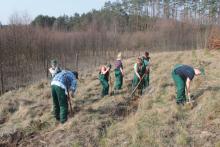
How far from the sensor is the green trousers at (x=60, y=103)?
31.8 feet

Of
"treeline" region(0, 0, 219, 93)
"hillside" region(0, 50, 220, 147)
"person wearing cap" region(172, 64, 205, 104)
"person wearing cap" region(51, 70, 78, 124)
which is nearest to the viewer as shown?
"hillside" region(0, 50, 220, 147)

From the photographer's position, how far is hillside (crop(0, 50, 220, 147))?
27.0ft

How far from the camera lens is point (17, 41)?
25406mm

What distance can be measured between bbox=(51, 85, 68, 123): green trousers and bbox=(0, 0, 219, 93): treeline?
10.6m

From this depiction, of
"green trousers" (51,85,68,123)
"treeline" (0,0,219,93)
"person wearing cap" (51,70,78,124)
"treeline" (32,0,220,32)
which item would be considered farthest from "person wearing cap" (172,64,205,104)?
"treeline" (32,0,220,32)

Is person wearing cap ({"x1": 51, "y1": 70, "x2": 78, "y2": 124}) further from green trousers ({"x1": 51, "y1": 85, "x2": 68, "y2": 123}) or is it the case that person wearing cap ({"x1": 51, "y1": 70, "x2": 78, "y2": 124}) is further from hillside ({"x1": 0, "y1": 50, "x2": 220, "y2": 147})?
hillside ({"x1": 0, "y1": 50, "x2": 220, "y2": 147})

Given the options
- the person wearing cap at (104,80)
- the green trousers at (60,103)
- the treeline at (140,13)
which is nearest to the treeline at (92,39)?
the treeline at (140,13)

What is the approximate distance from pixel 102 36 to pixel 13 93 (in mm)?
22943

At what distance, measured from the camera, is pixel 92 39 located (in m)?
37.9

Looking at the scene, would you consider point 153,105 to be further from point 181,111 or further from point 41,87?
point 41,87

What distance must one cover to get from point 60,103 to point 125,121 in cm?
172

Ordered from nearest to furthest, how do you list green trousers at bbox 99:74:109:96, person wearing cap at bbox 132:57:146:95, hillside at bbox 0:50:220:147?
hillside at bbox 0:50:220:147
person wearing cap at bbox 132:57:146:95
green trousers at bbox 99:74:109:96

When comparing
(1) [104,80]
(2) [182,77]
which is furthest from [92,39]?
(2) [182,77]

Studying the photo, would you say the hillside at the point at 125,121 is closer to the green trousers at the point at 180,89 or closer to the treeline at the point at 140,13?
the green trousers at the point at 180,89
